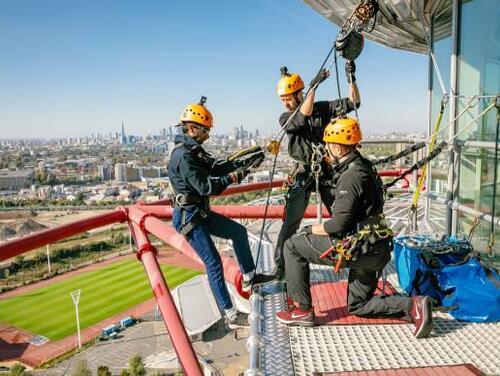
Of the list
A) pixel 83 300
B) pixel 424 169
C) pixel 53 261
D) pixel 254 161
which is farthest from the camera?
pixel 53 261

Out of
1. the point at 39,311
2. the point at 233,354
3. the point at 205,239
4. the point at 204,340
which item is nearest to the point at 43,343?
the point at 39,311

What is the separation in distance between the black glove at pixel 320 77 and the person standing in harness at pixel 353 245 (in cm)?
68

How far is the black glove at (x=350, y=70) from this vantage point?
145 inches

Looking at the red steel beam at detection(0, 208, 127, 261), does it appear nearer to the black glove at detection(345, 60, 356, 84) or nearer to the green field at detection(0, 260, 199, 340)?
the black glove at detection(345, 60, 356, 84)

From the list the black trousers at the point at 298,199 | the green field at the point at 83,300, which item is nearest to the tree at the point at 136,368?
the green field at the point at 83,300

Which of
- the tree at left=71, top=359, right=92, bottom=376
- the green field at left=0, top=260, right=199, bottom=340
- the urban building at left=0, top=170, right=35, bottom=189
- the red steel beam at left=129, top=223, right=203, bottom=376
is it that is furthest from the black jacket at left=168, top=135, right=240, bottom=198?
the urban building at left=0, top=170, right=35, bottom=189

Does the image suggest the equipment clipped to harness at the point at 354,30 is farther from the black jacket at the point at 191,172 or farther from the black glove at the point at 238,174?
the black jacket at the point at 191,172

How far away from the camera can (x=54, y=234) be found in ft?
11.7

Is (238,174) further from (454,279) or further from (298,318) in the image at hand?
(454,279)

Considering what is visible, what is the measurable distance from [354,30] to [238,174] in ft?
5.58

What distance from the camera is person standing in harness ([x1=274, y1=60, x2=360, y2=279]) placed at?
3.70 m

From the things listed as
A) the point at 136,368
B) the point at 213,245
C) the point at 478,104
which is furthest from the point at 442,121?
the point at 136,368

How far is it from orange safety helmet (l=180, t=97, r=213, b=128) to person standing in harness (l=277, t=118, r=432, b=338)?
1160 millimetres

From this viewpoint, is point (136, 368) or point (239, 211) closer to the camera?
point (239, 211)
